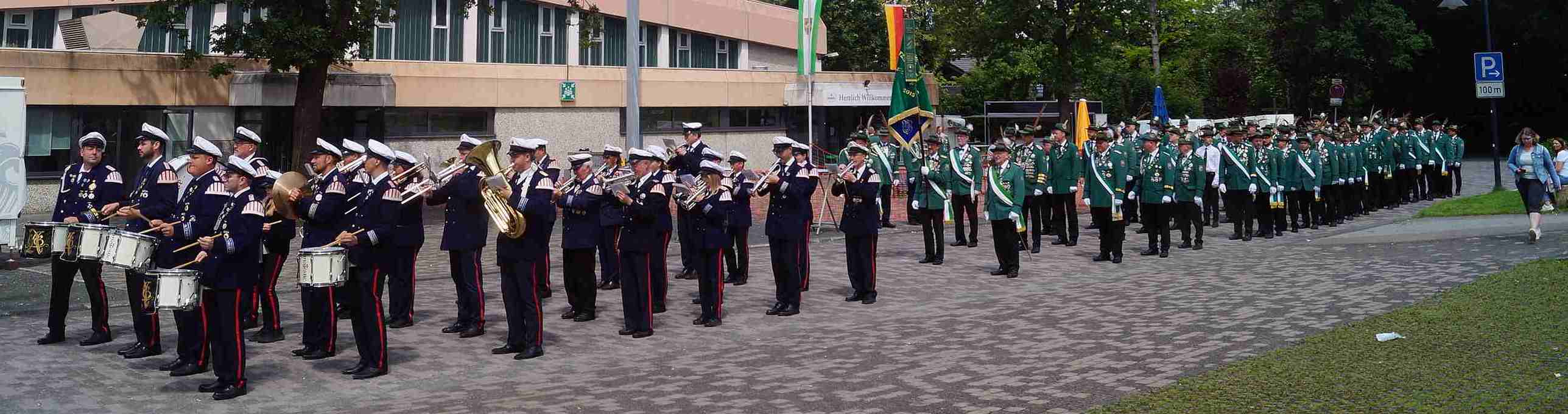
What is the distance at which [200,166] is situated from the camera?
9.23 metres

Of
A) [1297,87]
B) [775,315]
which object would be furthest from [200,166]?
[1297,87]

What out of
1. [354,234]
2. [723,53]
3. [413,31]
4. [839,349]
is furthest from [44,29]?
[839,349]

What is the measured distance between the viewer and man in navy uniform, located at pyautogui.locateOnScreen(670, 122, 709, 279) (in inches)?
578

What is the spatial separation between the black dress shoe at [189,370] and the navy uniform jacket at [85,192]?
6.70 ft

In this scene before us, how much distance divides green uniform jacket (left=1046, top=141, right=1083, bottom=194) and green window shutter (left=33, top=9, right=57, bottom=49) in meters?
21.2

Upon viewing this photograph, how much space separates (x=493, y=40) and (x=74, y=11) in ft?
29.5

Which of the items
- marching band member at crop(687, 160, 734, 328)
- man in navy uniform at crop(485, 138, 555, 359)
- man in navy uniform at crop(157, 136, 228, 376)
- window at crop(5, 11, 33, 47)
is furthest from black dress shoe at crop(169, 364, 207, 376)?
window at crop(5, 11, 33, 47)

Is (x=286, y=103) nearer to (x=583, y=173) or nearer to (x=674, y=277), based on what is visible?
(x=674, y=277)

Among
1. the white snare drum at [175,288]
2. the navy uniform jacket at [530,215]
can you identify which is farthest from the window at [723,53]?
the white snare drum at [175,288]

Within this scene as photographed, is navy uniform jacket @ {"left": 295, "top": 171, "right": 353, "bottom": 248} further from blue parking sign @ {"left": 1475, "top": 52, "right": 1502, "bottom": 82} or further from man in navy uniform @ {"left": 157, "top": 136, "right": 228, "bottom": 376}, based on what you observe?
blue parking sign @ {"left": 1475, "top": 52, "right": 1502, "bottom": 82}

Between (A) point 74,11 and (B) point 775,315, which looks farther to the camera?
(A) point 74,11

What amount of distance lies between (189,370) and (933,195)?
31.4 ft

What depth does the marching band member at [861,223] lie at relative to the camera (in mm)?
13109

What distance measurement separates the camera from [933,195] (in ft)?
54.9
